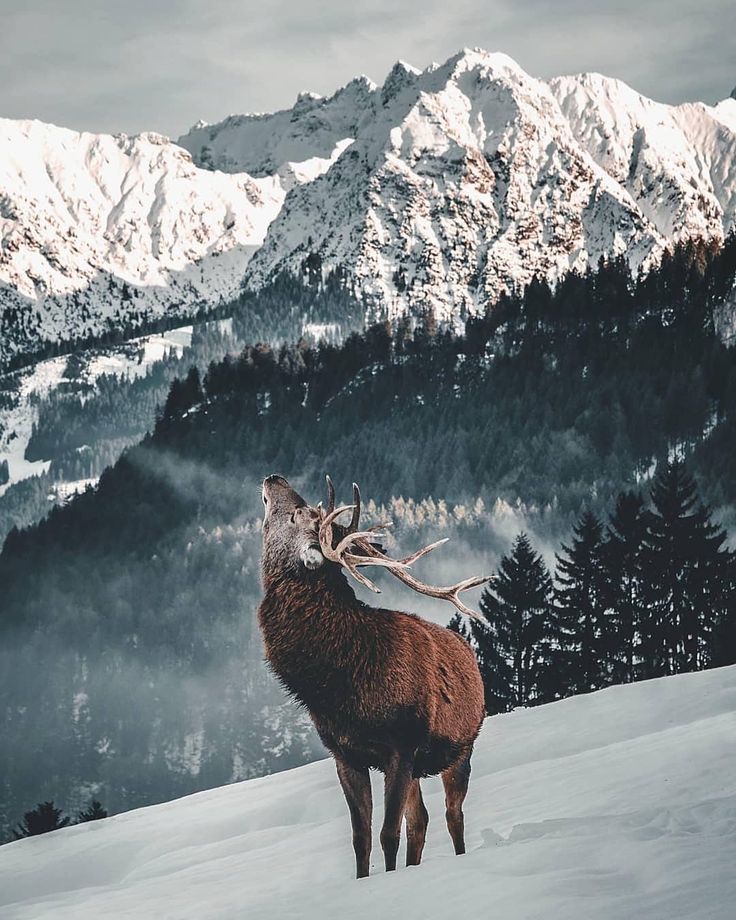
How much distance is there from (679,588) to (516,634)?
22.4 ft

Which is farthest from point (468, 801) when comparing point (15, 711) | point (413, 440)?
point (413, 440)

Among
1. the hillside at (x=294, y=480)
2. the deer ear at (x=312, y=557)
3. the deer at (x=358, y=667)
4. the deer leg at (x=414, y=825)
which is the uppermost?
the deer ear at (x=312, y=557)

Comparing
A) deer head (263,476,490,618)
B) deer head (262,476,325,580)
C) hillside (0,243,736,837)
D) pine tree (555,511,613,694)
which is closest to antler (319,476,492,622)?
deer head (263,476,490,618)

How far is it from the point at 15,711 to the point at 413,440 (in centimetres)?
6350

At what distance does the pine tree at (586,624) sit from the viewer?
3994 centimetres

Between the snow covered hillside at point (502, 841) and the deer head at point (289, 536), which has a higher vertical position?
the deer head at point (289, 536)

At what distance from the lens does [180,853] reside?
1433cm

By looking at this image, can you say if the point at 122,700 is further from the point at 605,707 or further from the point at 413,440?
the point at 605,707

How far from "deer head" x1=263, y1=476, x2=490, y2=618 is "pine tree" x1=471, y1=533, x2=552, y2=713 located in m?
33.6

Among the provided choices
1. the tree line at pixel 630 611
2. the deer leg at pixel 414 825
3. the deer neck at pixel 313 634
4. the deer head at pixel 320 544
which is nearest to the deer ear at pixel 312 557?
the deer head at pixel 320 544

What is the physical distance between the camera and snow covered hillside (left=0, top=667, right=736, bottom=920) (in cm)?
673

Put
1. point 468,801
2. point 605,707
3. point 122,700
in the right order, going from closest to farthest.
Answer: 1. point 468,801
2. point 605,707
3. point 122,700

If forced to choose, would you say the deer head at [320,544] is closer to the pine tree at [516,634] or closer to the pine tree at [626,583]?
the pine tree at [626,583]

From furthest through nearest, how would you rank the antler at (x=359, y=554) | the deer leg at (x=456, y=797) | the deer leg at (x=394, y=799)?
the deer leg at (x=456, y=797) → the antler at (x=359, y=554) → the deer leg at (x=394, y=799)
